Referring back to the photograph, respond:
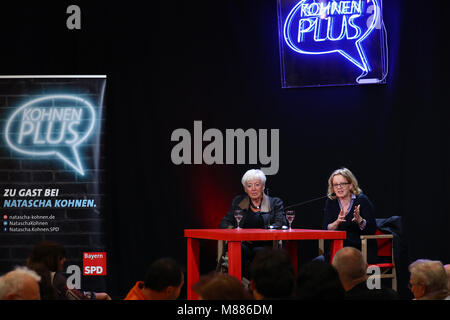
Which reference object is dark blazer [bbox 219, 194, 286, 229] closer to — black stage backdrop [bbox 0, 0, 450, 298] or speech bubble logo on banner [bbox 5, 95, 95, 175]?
black stage backdrop [bbox 0, 0, 450, 298]

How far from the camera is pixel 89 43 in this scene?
555cm

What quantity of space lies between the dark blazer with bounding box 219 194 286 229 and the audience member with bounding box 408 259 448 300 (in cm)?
228

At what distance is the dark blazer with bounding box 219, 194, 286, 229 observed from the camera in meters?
4.96

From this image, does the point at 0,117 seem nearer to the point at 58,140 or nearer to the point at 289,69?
the point at 58,140

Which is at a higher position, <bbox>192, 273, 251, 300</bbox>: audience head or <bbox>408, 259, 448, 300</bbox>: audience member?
<bbox>192, 273, 251, 300</bbox>: audience head

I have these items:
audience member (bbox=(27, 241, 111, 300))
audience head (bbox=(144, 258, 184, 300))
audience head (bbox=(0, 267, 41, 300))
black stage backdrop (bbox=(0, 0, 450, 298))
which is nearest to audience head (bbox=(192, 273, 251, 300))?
audience head (bbox=(144, 258, 184, 300))

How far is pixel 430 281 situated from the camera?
2.59 metres

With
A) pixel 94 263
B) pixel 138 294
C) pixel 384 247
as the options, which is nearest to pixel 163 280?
pixel 138 294

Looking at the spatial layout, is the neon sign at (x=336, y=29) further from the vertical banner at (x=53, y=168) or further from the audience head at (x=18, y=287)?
the audience head at (x=18, y=287)

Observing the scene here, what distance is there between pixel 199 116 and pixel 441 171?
7.17 feet

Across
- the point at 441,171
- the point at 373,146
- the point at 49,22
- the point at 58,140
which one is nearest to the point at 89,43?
the point at 49,22

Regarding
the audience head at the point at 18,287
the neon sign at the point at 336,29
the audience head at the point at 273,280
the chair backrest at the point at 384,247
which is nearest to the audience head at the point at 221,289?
the audience head at the point at 273,280

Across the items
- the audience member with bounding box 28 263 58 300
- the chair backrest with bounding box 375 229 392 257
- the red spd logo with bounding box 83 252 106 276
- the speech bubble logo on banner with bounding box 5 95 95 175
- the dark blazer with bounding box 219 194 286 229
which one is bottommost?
the red spd logo with bounding box 83 252 106 276

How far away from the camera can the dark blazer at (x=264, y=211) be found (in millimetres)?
4965
